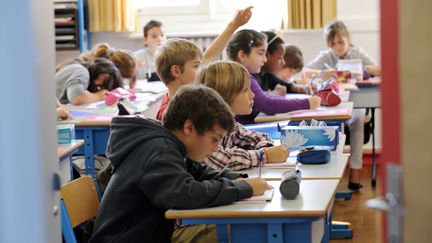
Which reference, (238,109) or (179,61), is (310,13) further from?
(238,109)

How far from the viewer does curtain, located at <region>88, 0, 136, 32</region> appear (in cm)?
723

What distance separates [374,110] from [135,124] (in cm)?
396

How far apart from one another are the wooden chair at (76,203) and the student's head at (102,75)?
8.72 ft

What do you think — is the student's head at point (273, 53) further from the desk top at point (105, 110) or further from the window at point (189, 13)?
the window at point (189, 13)

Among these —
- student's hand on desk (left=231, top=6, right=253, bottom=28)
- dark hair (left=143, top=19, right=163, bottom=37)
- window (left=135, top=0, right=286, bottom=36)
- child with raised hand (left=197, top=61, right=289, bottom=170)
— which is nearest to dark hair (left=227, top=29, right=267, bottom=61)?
student's hand on desk (left=231, top=6, right=253, bottom=28)

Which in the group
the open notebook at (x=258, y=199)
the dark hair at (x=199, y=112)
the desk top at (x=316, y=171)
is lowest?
the open notebook at (x=258, y=199)

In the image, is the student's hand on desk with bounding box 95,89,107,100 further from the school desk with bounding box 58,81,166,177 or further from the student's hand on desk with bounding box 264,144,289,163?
the student's hand on desk with bounding box 264,144,289,163

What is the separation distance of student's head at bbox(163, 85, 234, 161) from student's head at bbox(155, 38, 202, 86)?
1247 mm

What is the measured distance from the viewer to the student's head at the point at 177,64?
3889 millimetres

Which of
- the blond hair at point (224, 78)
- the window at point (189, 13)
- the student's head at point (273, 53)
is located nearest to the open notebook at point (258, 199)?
the blond hair at point (224, 78)

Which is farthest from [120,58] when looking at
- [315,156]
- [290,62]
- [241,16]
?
[315,156]

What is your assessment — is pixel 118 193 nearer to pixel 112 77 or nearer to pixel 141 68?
pixel 112 77

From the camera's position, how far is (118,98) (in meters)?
5.09

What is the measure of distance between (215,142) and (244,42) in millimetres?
2054
